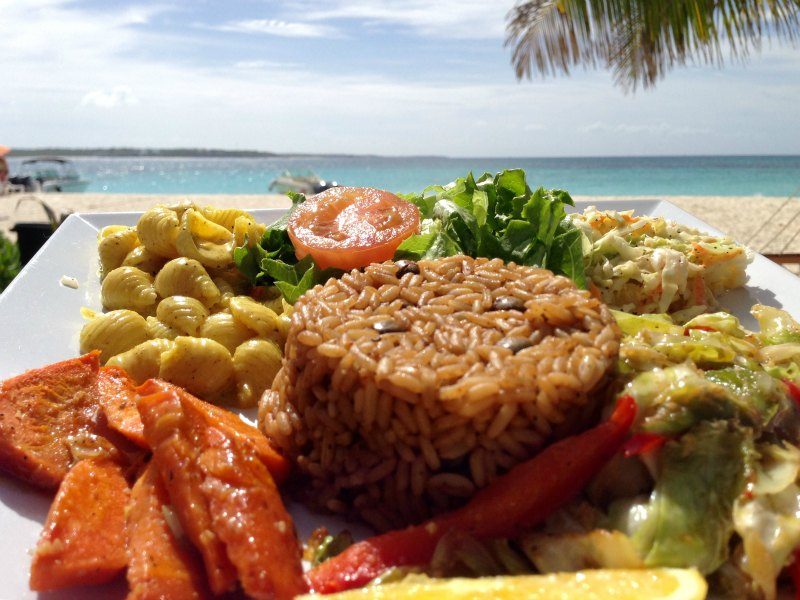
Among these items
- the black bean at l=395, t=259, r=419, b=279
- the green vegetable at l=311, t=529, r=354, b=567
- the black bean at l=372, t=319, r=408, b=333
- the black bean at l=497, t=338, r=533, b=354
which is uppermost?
the black bean at l=395, t=259, r=419, b=279

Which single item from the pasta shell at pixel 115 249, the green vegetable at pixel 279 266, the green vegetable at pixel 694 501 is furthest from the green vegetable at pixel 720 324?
the pasta shell at pixel 115 249

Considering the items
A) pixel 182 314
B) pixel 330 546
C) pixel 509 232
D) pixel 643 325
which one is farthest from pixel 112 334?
pixel 643 325

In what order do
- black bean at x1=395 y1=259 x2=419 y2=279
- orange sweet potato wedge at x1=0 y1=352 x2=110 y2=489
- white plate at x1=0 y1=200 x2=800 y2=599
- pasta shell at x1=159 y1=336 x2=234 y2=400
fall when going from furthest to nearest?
pasta shell at x1=159 y1=336 x2=234 y2=400 → black bean at x1=395 y1=259 x2=419 y2=279 → orange sweet potato wedge at x1=0 y1=352 x2=110 y2=489 → white plate at x1=0 y1=200 x2=800 y2=599

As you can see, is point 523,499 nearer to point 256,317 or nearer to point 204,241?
point 256,317

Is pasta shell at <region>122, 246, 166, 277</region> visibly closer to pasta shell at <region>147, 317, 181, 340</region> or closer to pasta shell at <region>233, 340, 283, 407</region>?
pasta shell at <region>147, 317, 181, 340</region>

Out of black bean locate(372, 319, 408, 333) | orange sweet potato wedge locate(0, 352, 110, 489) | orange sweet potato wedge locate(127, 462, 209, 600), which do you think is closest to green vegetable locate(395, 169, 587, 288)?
black bean locate(372, 319, 408, 333)

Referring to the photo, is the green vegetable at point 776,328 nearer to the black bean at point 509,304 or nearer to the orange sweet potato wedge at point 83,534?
the black bean at point 509,304

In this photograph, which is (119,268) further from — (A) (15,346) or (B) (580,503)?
(B) (580,503)

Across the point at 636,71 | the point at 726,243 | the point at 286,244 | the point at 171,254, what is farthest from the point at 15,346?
the point at 636,71
